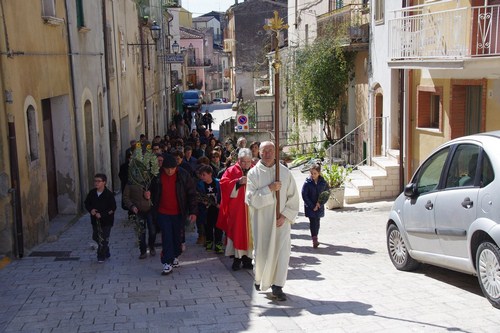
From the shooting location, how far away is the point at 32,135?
10.9 meters

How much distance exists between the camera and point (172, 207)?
865cm

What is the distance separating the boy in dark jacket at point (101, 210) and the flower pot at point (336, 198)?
274 inches

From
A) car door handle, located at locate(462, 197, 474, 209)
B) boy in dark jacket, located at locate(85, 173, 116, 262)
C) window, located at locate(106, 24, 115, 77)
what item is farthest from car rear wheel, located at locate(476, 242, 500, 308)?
window, located at locate(106, 24, 115, 77)

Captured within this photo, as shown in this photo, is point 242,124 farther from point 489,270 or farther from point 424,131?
point 489,270

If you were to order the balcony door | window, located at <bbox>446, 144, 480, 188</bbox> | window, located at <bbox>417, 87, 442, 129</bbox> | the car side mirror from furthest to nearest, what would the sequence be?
window, located at <bbox>417, 87, 442, 129</bbox> → the balcony door → the car side mirror → window, located at <bbox>446, 144, 480, 188</bbox>

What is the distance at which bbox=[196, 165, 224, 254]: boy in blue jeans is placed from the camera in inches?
393

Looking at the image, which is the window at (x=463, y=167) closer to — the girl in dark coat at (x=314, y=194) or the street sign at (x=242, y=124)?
the girl in dark coat at (x=314, y=194)

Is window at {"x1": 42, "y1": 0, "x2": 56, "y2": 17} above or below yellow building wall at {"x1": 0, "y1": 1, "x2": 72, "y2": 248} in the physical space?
above

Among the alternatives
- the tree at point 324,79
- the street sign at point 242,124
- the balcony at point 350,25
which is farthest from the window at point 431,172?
the street sign at point 242,124

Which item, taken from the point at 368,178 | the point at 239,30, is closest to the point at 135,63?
the point at 368,178

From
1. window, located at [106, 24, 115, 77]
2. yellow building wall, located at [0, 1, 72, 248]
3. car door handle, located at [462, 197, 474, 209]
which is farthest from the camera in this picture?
window, located at [106, 24, 115, 77]

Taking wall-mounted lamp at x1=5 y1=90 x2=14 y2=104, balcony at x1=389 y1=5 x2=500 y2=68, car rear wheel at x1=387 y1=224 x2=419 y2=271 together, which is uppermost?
balcony at x1=389 y1=5 x2=500 y2=68

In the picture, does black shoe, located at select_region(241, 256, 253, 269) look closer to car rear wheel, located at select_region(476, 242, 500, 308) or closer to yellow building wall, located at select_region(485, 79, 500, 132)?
car rear wheel, located at select_region(476, 242, 500, 308)

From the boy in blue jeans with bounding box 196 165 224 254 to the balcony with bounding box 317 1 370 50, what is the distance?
38.0ft
